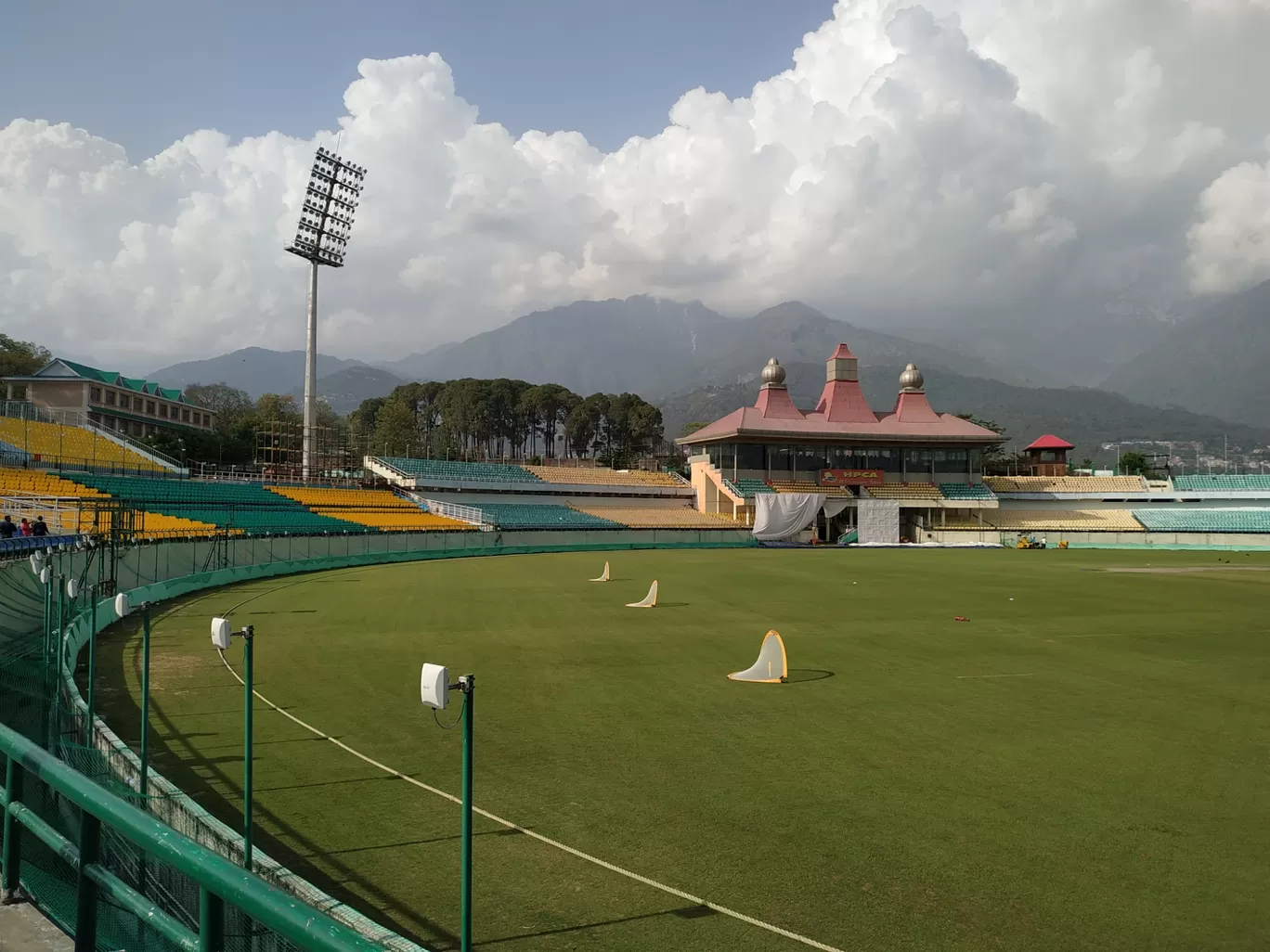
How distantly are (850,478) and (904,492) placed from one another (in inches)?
194

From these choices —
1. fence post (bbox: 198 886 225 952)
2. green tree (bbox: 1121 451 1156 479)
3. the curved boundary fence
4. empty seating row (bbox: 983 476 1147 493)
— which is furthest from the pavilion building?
fence post (bbox: 198 886 225 952)

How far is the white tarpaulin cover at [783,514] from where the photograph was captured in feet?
232

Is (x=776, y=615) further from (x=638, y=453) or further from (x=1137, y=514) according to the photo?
(x=638, y=453)

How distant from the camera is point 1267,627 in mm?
22500

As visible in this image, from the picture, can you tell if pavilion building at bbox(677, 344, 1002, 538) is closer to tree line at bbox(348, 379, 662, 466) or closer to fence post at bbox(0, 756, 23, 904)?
tree line at bbox(348, 379, 662, 466)

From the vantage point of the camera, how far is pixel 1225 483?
79875 mm

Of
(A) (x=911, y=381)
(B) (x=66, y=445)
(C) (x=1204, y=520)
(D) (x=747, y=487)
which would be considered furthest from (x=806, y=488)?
(B) (x=66, y=445)

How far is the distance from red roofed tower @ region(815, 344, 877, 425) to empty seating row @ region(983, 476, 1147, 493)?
14.6 m

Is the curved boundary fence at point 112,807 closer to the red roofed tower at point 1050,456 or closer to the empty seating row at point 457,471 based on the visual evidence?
the empty seating row at point 457,471

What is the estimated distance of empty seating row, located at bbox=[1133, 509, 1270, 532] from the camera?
69688 mm

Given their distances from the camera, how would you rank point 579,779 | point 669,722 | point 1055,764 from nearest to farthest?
1. point 579,779
2. point 1055,764
3. point 669,722

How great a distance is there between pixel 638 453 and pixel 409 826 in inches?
5172

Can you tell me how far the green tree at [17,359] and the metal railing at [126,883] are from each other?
108m

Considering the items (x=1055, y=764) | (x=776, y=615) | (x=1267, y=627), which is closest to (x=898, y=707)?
(x=1055, y=764)
